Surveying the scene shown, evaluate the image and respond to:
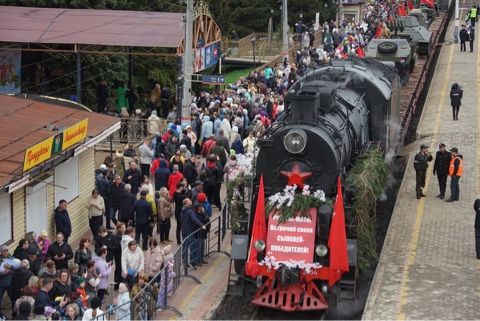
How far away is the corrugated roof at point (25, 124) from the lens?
64.0 feet

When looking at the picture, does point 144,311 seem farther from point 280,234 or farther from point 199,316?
point 280,234

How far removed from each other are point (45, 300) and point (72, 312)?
0.81 meters

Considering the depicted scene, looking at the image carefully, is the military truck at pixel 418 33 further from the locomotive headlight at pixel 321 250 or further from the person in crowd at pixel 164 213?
the locomotive headlight at pixel 321 250

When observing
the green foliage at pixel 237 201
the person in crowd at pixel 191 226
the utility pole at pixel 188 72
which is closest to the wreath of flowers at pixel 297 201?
the green foliage at pixel 237 201

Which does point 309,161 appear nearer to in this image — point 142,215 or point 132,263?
point 132,263

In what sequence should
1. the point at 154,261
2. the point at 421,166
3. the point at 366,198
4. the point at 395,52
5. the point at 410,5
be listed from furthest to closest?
the point at 410,5
the point at 395,52
the point at 421,166
the point at 154,261
the point at 366,198

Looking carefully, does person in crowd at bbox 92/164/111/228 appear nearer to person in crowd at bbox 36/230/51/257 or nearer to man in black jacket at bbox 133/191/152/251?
man in black jacket at bbox 133/191/152/251

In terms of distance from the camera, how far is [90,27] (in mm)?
33781

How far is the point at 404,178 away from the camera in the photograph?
84.3ft

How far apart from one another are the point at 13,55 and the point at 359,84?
16.3m

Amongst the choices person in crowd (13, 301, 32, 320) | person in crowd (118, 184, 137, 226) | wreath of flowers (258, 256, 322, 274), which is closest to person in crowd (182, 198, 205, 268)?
person in crowd (118, 184, 137, 226)

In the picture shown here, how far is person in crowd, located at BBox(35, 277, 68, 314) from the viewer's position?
1595cm

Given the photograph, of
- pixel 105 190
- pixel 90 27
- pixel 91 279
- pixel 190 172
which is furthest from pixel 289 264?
pixel 90 27

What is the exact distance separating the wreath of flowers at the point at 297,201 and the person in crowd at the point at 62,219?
4.56 meters
